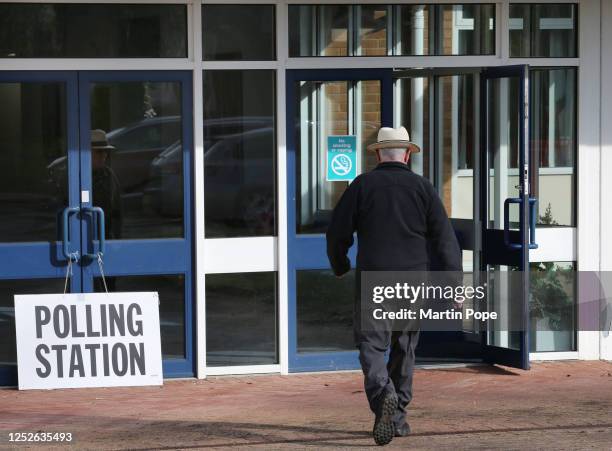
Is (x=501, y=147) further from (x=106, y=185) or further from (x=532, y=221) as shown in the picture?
(x=106, y=185)

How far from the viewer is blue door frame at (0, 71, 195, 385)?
852 centimetres

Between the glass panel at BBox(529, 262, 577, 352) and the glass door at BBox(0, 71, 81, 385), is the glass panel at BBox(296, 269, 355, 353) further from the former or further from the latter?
the glass door at BBox(0, 71, 81, 385)

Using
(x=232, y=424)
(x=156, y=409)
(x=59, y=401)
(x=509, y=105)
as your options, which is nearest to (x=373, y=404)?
(x=232, y=424)

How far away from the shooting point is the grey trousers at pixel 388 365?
6.63 meters

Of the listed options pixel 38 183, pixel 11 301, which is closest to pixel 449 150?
pixel 38 183

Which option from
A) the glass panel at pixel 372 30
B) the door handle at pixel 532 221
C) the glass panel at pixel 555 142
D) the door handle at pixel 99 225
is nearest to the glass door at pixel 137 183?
the door handle at pixel 99 225

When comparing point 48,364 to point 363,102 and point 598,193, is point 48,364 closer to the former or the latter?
point 363,102

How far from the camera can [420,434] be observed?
716 centimetres

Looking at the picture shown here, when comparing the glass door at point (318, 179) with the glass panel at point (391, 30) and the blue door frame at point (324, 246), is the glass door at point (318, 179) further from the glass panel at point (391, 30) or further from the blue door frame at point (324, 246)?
the glass panel at point (391, 30)

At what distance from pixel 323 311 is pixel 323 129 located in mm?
1349

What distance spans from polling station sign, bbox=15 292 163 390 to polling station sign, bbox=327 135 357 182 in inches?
63.8

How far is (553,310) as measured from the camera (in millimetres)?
9586

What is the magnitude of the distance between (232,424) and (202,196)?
1.89 m

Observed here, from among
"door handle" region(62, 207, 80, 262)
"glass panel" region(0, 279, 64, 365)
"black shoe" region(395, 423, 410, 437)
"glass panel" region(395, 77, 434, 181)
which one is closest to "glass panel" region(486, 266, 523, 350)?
"glass panel" region(395, 77, 434, 181)
